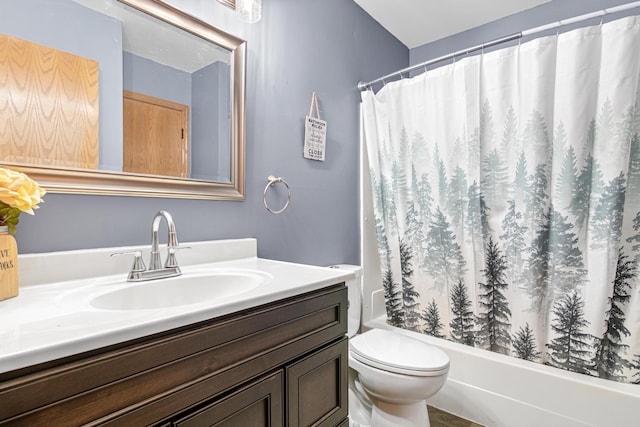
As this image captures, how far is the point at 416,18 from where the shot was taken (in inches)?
89.8

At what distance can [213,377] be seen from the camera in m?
0.71

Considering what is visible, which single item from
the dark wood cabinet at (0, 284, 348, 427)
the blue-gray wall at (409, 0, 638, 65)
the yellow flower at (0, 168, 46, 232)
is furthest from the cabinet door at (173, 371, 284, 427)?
the blue-gray wall at (409, 0, 638, 65)

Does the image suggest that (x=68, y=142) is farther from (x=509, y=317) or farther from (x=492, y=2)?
(x=492, y=2)

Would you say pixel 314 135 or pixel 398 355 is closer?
pixel 398 355

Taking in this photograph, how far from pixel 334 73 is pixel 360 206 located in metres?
0.85

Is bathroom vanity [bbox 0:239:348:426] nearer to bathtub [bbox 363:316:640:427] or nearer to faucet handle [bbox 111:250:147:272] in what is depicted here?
faucet handle [bbox 111:250:147:272]

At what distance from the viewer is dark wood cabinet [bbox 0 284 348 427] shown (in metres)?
0.50

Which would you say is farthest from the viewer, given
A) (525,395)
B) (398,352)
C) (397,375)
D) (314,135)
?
(314,135)

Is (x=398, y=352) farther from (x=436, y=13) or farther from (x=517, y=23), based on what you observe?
(x=517, y=23)

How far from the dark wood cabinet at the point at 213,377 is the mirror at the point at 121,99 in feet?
2.15

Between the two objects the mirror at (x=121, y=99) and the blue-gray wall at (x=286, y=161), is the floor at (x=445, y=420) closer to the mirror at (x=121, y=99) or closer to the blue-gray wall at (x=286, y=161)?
the blue-gray wall at (x=286, y=161)

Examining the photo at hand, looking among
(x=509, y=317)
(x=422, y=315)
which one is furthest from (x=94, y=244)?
(x=509, y=317)

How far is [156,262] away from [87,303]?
0.97ft

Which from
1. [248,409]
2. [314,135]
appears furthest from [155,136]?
[248,409]
